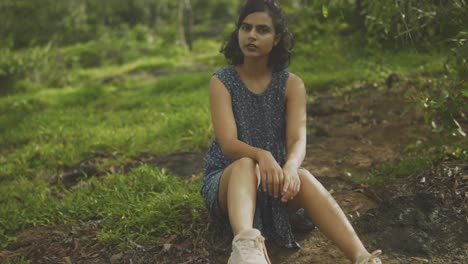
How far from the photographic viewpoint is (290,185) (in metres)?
2.62

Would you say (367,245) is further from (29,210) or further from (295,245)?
(29,210)

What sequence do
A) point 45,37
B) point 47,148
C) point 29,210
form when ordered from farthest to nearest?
point 45,37 → point 47,148 → point 29,210

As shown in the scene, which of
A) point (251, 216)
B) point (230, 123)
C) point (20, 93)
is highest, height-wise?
point (230, 123)

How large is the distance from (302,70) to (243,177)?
19.8ft

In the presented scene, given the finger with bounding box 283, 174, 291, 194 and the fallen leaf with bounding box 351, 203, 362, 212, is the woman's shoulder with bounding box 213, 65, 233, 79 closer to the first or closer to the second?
the finger with bounding box 283, 174, 291, 194

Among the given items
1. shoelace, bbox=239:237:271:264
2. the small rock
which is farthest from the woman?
the small rock

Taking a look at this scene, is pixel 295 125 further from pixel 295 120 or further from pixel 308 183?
pixel 308 183

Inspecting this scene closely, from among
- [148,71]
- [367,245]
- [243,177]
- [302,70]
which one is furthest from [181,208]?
[148,71]

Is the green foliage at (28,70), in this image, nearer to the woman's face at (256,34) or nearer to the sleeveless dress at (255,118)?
the sleeveless dress at (255,118)

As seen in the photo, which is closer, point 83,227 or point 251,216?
point 251,216

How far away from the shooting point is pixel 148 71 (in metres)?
11.2

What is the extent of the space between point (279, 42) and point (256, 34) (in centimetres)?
22

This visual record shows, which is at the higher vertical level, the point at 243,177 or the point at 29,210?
the point at 243,177

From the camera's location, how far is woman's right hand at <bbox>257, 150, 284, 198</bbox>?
263cm
